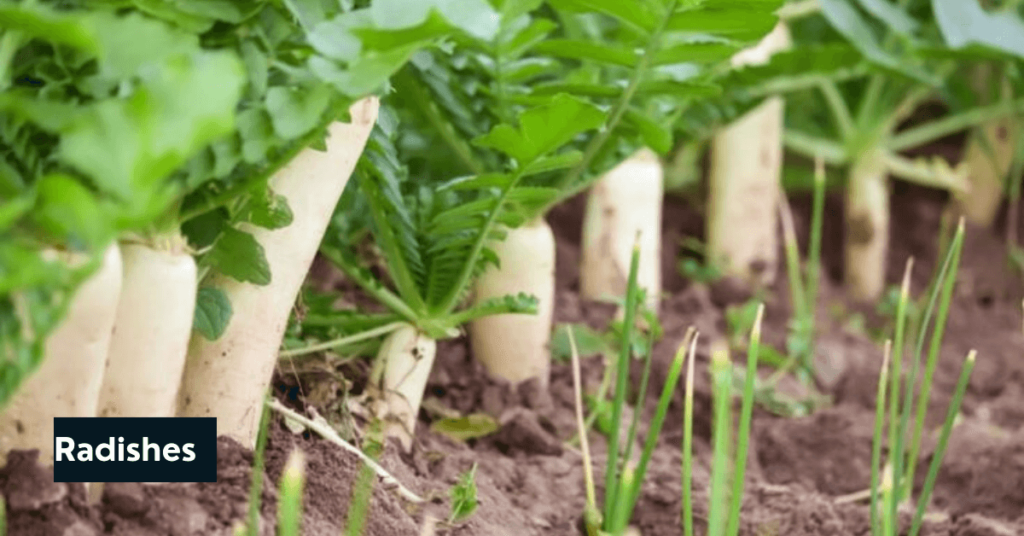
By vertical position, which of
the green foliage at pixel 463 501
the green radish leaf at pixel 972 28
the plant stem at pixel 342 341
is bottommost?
the green foliage at pixel 463 501

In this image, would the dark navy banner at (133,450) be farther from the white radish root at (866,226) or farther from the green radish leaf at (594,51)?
the white radish root at (866,226)

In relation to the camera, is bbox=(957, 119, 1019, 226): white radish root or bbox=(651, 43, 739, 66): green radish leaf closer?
bbox=(651, 43, 739, 66): green radish leaf

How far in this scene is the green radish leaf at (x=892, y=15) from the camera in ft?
6.24

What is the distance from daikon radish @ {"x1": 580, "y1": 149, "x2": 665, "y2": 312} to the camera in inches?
70.6

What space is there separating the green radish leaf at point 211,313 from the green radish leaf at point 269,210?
0.21 feet

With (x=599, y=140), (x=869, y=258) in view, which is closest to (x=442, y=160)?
(x=599, y=140)

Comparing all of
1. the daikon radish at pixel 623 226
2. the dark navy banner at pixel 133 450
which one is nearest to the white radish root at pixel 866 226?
the daikon radish at pixel 623 226

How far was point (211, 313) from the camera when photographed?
1.11 m

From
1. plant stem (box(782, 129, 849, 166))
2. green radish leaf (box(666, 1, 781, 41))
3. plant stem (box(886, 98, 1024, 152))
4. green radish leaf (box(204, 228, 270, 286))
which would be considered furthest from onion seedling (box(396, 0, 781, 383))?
plant stem (box(886, 98, 1024, 152))

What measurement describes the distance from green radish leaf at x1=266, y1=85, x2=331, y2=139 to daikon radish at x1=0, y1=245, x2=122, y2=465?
135 mm

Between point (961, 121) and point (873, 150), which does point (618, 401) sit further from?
point (961, 121)

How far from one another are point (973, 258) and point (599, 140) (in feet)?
3.81

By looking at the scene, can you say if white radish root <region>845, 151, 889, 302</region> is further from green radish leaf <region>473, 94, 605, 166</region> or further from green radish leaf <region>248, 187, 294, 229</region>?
green radish leaf <region>248, 187, 294, 229</region>

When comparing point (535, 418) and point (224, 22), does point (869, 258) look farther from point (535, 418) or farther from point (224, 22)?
point (224, 22)
